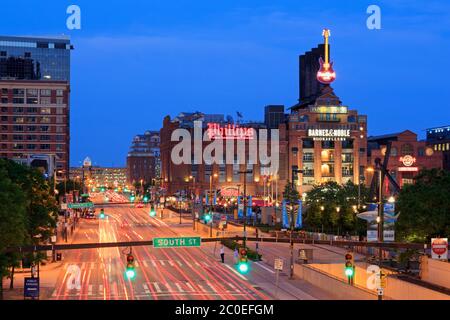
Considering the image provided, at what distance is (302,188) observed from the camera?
16488 centimetres

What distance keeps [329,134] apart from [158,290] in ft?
393

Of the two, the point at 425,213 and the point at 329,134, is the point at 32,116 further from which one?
the point at 425,213

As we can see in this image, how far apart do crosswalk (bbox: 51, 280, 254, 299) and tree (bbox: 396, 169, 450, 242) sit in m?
12.8

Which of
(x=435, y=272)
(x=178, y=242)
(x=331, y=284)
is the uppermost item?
(x=178, y=242)

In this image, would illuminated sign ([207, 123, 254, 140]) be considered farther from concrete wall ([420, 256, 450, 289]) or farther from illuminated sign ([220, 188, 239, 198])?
concrete wall ([420, 256, 450, 289])

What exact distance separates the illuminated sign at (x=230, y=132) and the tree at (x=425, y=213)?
11705 cm

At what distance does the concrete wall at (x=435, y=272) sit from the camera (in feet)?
145

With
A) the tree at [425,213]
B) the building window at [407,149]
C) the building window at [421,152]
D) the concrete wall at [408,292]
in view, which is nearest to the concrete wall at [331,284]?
the concrete wall at [408,292]

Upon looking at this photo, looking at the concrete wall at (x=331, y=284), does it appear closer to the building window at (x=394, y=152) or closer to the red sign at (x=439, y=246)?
the red sign at (x=439, y=246)

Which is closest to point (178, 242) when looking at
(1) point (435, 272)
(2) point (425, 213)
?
(1) point (435, 272)

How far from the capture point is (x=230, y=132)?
174m

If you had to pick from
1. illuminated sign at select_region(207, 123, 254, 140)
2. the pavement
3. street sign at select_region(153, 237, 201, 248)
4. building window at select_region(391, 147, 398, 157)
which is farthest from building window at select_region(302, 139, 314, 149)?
street sign at select_region(153, 237, 201, 248)
